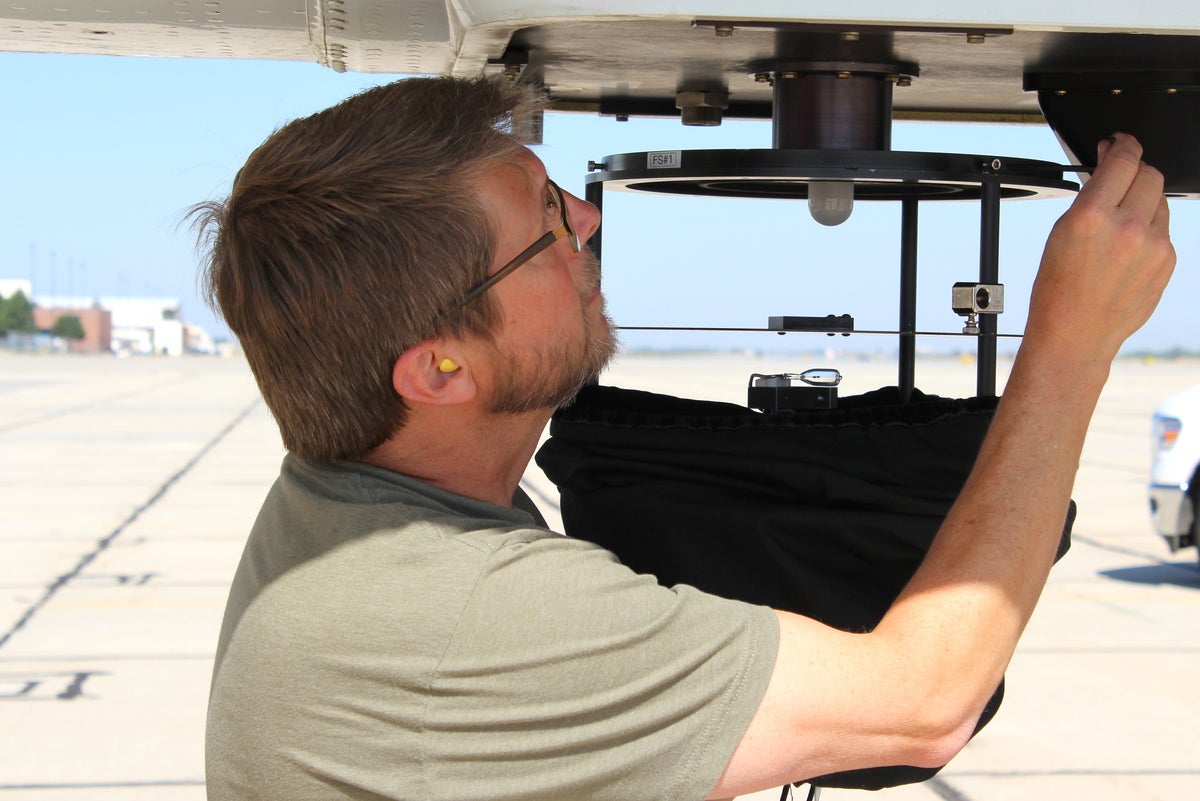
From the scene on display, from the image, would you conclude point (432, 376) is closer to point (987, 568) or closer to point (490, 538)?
point (490, 538)

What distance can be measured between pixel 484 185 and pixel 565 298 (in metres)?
0.14

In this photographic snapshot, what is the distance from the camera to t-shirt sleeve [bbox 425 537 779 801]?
3.41ft

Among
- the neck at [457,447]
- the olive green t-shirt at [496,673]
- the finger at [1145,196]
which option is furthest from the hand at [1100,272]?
the neck at [457,447]

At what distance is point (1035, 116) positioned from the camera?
1799mm

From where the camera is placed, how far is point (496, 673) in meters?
1.04

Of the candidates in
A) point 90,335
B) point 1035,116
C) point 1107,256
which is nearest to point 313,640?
point 1107,256

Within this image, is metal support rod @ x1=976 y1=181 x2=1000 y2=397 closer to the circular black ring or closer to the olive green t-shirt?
the circular black ring

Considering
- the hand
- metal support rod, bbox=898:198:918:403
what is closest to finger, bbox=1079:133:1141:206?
the hand

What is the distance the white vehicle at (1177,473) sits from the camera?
20.6 ft

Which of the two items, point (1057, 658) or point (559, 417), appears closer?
point (559, 417)

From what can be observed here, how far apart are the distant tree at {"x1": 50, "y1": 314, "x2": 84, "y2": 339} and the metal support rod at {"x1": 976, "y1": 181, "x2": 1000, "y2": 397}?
103644 mm

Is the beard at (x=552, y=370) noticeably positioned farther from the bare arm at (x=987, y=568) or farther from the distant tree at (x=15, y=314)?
the distant tree at (x=15, y=314)

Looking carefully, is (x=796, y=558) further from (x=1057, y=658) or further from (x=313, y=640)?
(x=1057, y=658)

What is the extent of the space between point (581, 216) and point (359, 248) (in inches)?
10.3
